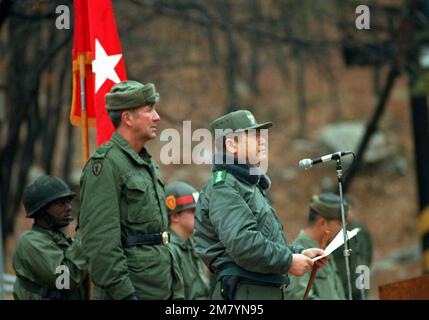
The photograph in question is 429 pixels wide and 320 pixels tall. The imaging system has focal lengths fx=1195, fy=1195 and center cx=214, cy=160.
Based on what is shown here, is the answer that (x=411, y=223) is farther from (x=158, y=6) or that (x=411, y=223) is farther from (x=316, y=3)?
(x=158, y=6)

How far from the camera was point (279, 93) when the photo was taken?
36.3 meters

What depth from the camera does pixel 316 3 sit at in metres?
19.4

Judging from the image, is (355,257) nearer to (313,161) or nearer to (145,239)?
(313,161)

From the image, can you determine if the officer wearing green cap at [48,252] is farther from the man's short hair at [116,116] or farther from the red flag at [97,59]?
the man's short hair at [116,116]

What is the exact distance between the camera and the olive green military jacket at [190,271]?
9352 mm

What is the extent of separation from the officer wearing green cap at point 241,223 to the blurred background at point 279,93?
3822 mm

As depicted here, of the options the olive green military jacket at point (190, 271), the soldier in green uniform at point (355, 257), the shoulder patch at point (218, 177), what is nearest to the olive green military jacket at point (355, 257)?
the soldier in green uniform at point (355, 257)

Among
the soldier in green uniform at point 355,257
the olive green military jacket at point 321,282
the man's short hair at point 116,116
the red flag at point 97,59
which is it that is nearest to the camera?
the man's short hair at point 116,116

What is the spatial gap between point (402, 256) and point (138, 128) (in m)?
18.1

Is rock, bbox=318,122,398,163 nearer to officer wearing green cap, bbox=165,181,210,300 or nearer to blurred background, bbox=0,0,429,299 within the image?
blurred background, bbox=0,0,429,299

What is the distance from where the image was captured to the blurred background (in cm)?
1554

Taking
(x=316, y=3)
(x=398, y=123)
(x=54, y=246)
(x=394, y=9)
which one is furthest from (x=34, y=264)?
(x=398, y=123)

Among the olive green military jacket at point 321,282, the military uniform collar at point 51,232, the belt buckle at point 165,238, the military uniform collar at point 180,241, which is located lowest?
the olive green military jacket at point 321,282

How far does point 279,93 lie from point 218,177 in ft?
96.9
